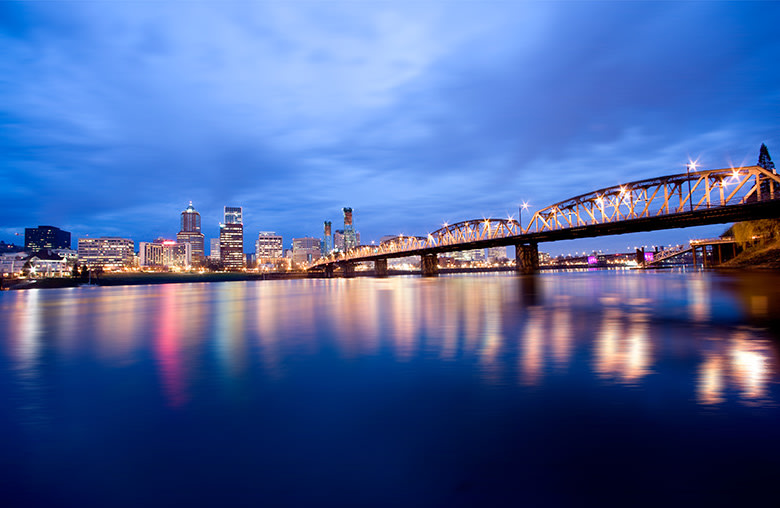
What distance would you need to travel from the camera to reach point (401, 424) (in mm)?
7363

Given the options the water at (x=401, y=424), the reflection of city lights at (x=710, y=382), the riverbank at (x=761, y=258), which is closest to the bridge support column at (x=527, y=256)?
the riverbank at (x=761, y=258)

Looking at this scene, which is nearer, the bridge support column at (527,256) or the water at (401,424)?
the water at (401,424)

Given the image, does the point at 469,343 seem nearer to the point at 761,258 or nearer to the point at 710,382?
the point at 710,382

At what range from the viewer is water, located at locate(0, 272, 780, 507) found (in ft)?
16.6

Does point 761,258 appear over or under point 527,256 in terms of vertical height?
under

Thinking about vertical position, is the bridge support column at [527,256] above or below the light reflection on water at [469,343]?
above

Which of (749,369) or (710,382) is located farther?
(749,369)

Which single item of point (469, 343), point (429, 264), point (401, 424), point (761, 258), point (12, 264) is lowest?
point (469, 343)

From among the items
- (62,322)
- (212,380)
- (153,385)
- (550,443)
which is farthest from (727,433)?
(62,322)

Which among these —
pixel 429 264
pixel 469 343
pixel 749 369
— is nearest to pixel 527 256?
pixel 429 264

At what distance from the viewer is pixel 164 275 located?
185375 mm

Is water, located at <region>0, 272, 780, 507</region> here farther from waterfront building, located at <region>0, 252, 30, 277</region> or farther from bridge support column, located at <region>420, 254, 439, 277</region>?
waterfront building, located at <region>0, 252, 30, 277</region>

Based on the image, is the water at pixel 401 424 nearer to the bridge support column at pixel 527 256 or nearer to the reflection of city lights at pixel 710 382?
the reflection of city lights at pixel 710 382

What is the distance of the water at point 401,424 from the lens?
5051mm
